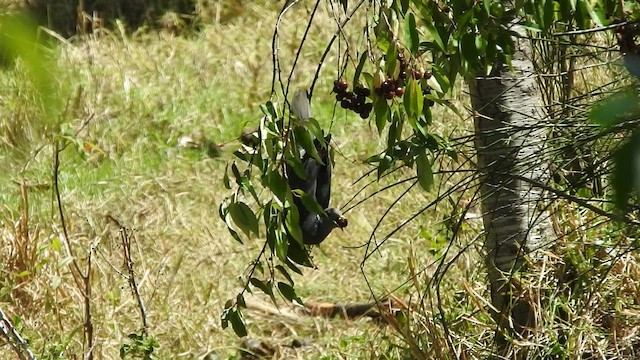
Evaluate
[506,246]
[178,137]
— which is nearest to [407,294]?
[506,246]

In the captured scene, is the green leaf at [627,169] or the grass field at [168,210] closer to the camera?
the green leaf at [627,169]

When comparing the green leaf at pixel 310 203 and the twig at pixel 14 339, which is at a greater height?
the green leaf at pixel 310 203

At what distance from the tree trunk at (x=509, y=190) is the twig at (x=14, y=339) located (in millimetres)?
1532

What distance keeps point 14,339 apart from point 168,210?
2.79 metres

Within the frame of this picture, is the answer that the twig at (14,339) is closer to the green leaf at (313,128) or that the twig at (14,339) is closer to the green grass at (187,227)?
the green grass at (187,227)

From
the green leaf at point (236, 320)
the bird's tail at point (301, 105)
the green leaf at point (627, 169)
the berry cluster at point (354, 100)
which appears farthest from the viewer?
the bird's tail at point (301, 105)

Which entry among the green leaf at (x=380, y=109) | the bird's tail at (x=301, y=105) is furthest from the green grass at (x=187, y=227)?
the green leaf at (x=380, y=109)

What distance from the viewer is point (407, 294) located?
5.05 m

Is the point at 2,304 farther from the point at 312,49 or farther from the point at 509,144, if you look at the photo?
the point at 312,49

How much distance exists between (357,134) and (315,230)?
2.81 metres

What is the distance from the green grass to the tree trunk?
11 centimetres

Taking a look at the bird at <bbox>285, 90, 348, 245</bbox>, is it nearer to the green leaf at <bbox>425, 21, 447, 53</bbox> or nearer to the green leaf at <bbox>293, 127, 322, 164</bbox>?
the green leaf at <bbox>293, 127, 322, 164</bbox>

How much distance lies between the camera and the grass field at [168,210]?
478 cm

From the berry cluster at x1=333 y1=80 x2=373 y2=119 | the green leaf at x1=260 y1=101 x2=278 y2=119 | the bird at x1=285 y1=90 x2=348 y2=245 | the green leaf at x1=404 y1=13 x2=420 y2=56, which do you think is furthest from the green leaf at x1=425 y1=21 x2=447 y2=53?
the bird at x1=285 y1=90 x2=348 y2=245
